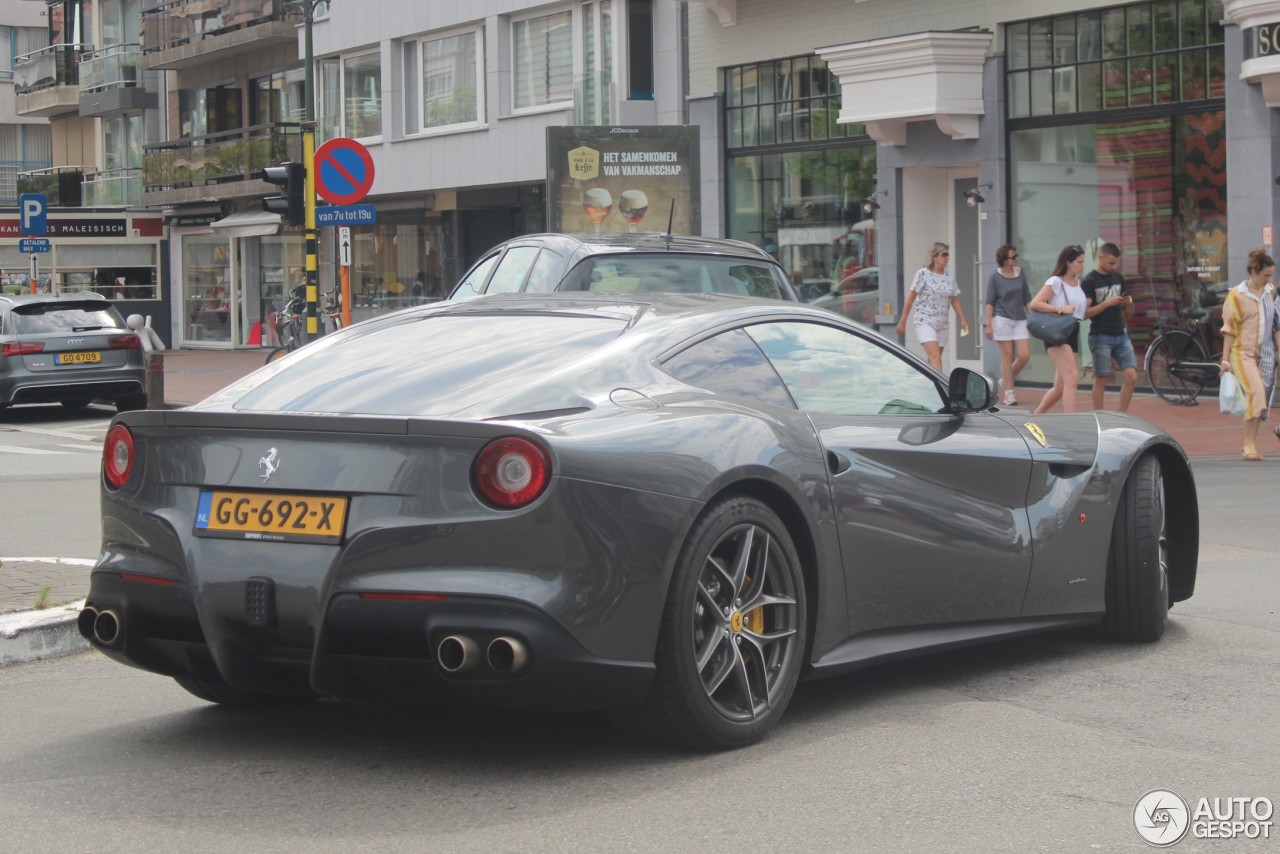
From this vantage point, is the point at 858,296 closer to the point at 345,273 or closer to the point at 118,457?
the point at 345,273

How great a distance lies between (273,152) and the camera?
134 feet

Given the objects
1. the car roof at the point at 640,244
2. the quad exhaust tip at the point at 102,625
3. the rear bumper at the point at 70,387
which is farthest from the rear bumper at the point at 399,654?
the rear bumper at the point at 70,387

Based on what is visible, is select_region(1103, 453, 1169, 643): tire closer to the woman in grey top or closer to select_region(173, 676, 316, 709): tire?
select_region(173, 676, 316, 709): tire

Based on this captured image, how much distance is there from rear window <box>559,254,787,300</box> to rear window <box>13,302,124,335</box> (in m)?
12.3

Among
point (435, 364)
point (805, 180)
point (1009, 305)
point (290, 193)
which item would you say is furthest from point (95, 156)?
point (435, 364)

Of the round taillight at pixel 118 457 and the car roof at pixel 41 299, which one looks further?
the car roof at pixel 41 299

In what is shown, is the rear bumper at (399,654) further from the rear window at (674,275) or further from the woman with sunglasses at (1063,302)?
the woman with sunglasses at (1063,302)

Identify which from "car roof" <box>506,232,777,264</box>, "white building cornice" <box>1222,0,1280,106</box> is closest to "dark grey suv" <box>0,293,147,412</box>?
"car roof" <box>506,232,777,264</box>

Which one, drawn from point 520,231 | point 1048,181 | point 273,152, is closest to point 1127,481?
point 1048,181

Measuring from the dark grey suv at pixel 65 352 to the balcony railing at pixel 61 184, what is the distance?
3324 centimetres

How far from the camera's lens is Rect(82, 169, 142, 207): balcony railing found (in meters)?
49.2

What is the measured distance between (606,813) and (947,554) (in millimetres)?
1890

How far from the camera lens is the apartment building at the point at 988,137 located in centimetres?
1895

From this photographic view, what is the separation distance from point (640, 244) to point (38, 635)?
19.8 ft
